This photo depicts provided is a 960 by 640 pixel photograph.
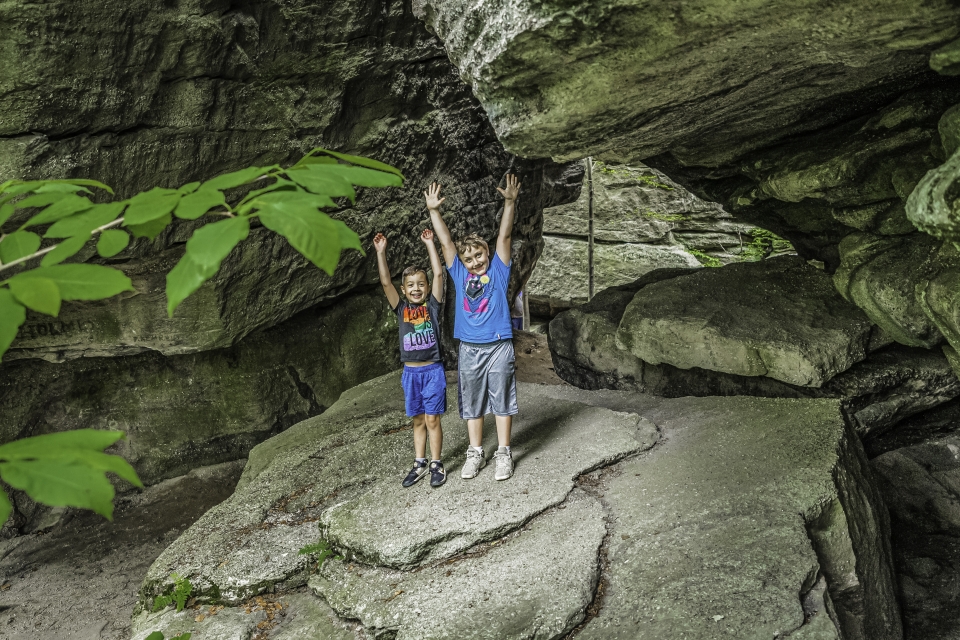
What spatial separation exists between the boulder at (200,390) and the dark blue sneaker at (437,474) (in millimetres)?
3419

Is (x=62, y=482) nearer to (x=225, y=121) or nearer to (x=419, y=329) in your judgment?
(x=419, y=329)

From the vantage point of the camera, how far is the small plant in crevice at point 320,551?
4242mm

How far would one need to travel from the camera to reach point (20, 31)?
471 cm

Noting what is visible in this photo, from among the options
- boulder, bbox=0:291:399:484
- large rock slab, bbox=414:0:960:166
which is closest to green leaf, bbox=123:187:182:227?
large rock slab, bbox=414:0:960:166

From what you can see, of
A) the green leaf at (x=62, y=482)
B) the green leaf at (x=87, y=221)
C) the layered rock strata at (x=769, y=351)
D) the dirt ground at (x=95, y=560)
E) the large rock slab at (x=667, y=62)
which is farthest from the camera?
the layered rock strata at (x=769, y=351)

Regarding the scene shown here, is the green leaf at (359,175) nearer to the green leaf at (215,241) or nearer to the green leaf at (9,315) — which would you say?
the green leaf at (215,241)

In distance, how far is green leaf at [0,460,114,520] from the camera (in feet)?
3.47

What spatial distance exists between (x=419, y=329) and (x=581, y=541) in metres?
1.57

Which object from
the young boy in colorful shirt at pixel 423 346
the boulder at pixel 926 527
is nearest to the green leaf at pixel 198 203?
the young boy in colorful shirt at pixel 423 346

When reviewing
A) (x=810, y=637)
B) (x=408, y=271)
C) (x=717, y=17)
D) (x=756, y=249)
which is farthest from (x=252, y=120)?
(x=756, y=249)

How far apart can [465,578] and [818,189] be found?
3453 millimetres

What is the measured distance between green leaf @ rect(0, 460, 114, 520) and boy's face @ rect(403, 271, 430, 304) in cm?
343

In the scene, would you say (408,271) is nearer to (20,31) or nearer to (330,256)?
(20,31)

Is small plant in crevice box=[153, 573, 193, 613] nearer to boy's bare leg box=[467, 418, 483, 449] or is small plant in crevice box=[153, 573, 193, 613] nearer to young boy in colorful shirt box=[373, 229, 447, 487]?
young boy in colorful shirt box=[373, 229, 447, 487]
